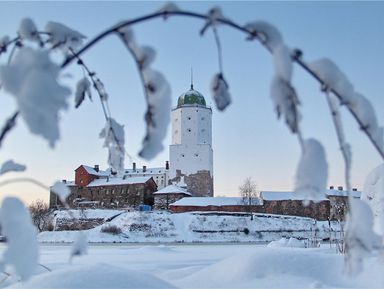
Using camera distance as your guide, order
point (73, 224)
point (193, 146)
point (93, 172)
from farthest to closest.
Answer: point (93, 172)
point (193, 146)
point (73, 224)

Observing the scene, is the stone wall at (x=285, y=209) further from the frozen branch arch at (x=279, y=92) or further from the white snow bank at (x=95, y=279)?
the frozen branch arch at (x=279, y=92)

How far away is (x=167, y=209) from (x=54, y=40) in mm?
56446

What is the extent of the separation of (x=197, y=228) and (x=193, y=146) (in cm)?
1514

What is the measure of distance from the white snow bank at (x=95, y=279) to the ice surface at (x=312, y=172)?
11.6 ft

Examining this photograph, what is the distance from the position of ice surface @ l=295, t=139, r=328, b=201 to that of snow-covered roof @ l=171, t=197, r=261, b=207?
5372cm

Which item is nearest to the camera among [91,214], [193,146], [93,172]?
[91,214]

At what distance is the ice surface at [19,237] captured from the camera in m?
0.83

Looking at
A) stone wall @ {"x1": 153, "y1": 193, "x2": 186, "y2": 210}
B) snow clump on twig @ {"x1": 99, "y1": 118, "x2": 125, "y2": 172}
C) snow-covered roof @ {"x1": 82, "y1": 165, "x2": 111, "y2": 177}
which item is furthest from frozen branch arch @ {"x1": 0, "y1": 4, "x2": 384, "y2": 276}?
snow-covered roof @ {"x1": 82, "y1": 165, "x2": 111, "y2": 177}

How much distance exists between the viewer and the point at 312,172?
0.81 m

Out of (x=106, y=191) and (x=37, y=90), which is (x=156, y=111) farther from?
(x=106, y=191)

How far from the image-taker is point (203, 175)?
199ft

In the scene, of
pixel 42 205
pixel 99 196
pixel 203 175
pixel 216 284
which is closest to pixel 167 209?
pixel 203 175

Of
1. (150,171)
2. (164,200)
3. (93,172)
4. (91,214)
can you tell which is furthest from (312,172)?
(150,171)

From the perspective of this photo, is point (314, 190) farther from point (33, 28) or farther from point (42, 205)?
point (42, 205)
